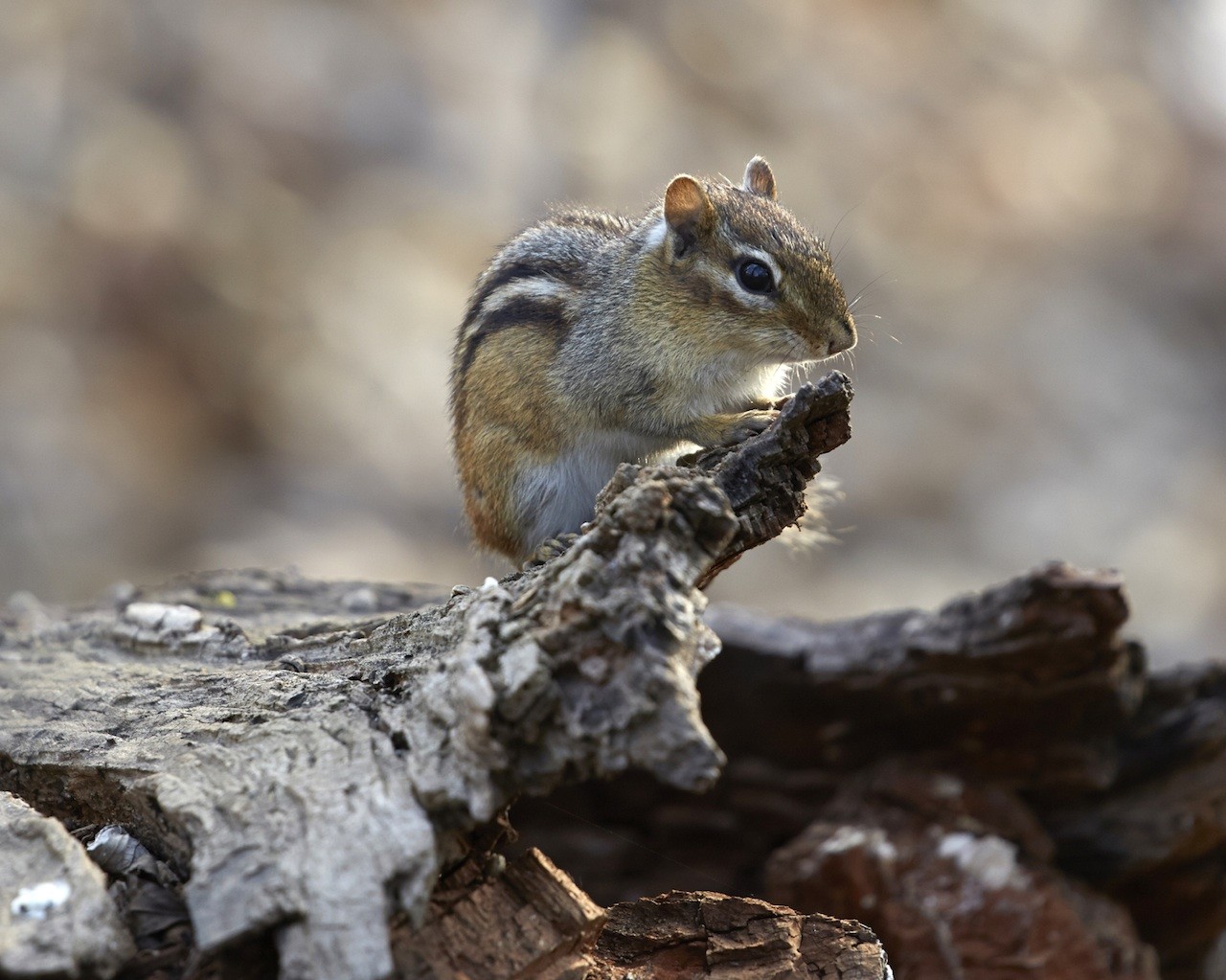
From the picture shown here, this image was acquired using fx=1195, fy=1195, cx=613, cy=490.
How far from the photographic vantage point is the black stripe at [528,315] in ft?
12.6

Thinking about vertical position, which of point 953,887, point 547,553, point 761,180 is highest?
point 761,180

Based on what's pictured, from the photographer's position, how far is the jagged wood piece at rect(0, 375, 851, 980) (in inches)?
73.1

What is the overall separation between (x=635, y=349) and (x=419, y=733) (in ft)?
6.20

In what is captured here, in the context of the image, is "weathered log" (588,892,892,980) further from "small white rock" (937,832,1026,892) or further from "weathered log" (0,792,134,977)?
"small white rock" (937,832,1026,892)

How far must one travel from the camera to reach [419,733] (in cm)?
210

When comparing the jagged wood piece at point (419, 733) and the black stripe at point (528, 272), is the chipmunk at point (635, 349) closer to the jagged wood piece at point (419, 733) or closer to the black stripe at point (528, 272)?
the black stripe at point (528, 272)

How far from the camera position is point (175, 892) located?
214cm

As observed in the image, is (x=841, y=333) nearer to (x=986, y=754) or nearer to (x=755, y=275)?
(x=755, y=275)

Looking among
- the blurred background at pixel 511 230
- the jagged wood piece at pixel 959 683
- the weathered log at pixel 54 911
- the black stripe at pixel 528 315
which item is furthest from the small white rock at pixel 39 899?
the blurred background at pixel 511 230

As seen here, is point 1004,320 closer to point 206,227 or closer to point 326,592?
point 206,227

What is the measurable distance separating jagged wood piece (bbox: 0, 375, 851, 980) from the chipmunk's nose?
38.3 inches

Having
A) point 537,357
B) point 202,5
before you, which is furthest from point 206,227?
point 537,357

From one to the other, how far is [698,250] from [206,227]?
580 centimetres

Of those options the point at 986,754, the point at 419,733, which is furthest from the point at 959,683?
the point at 419,733
